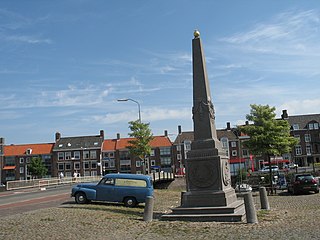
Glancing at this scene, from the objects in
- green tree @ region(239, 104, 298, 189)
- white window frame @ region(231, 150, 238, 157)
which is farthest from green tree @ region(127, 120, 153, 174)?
white window frame @ region(231, 150, 238, 157)

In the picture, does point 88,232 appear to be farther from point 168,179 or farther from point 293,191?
point 168,179

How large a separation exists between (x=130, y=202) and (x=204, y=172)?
6.38m

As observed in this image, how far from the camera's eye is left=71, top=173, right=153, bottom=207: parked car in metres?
20.9

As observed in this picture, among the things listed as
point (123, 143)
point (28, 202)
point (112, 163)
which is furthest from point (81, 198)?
point (123, 143)

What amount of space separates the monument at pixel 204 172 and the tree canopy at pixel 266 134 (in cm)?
1585

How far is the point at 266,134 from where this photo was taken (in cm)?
3186

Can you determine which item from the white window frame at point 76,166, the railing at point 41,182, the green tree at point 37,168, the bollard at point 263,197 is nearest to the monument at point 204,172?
the bollard at point 263,197

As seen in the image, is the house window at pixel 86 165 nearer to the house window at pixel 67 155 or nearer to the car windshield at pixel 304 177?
the house window at pixel 67 155

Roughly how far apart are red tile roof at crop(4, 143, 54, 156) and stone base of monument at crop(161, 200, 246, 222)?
291ft

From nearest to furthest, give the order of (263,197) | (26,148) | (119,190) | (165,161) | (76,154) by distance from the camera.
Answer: (263,197) < (119,190) < (165,161) < (76,154) < (26,148)

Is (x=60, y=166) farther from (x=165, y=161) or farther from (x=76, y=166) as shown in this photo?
(x=165, y=161)

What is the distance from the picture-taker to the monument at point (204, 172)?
47.6 ft

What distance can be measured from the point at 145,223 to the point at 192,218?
1.72 metres

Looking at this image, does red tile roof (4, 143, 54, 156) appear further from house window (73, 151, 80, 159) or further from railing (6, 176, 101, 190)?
railing (6, 176, 101, 190)
